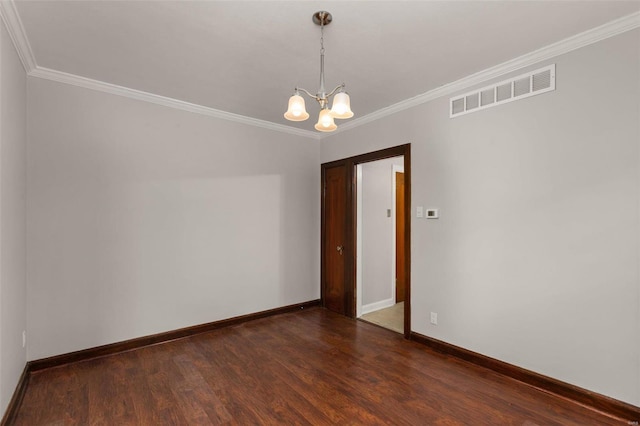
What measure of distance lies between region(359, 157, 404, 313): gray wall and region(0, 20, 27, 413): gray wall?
3.48 m

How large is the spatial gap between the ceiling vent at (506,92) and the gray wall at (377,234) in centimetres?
161

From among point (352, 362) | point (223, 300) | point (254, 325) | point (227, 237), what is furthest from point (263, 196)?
point (352, 362)

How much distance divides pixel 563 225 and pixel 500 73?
1.41m

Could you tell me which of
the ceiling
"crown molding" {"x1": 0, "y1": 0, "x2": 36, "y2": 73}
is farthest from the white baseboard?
"crown molding" {"x1": 0, "y1": 0, "x2": 36, "y2": 73}

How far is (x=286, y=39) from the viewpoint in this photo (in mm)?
2252

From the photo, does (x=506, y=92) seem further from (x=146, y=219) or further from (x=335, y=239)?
(x=146, y=219)

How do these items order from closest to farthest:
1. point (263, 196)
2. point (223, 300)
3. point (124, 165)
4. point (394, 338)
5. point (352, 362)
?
point (352, 362) < point (124, 165) < point (394, 338) < point (223, 300) < point (263, 196)

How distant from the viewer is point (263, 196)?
4168 mm

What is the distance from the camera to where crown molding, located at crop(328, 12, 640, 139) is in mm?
2093

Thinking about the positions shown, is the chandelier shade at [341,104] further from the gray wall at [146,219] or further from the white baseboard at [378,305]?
the white baseboard at [378,305]

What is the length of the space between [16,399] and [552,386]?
3.99 meters

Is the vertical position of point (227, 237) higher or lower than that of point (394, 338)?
higher

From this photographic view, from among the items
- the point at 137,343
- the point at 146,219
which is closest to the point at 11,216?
the point at 146,219

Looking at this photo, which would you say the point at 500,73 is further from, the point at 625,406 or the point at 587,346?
the point at 625,406
